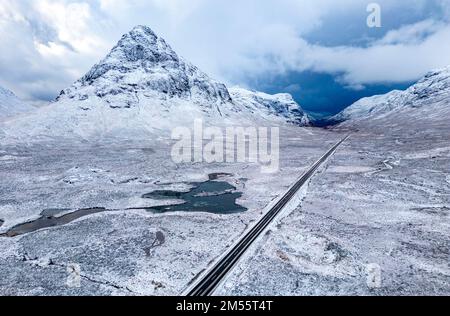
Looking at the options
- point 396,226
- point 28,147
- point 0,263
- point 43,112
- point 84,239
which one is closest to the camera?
point 0,263

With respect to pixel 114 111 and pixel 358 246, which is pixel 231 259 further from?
pixel 114 111

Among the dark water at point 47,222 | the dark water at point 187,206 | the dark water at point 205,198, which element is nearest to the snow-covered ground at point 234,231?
the dark water at point 47,222

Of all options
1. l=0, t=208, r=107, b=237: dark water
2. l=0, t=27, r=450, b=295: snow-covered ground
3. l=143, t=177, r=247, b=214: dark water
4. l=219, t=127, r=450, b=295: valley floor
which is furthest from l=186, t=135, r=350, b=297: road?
l=0, t=208, r=107, b=237: dark water

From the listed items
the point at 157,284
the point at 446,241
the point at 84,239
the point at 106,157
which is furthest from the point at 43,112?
the point at 446,241

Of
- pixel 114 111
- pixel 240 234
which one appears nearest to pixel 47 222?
pixel 240 234

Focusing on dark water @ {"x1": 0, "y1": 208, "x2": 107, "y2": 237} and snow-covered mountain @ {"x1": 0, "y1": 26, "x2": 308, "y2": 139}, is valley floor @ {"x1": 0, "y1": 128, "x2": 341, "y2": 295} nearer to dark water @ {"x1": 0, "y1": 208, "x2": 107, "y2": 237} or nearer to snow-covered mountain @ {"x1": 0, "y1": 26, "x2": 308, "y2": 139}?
dark water @ {"x1": 0, "y1": 208, "x2": 107, "y2": 237}

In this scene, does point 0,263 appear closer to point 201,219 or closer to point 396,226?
point 201,219

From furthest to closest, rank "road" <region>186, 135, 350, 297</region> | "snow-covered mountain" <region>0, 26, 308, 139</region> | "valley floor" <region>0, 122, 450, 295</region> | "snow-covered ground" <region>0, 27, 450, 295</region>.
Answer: "snow-covered mountain" <region>0, 26, 308, 139</region>
"snow-covered ground" <region>0, 27, 450, 295</region>
"valley floor" <region>0, 122, 450, 295</region>
"road" <region>186, 135, 350, 297</region>

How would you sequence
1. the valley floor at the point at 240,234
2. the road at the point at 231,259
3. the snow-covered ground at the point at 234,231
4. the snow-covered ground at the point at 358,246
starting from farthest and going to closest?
the snow-covered ground at the point at 234,231, the valley floor at the point at 240,234, the snow-covered ground at the point at 358,246, the road at the point at 231,259

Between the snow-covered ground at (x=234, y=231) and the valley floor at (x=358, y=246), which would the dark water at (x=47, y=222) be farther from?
the valley floor at (x=358, y=246)
